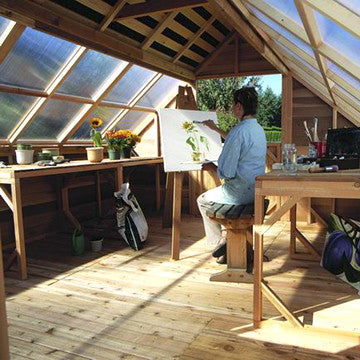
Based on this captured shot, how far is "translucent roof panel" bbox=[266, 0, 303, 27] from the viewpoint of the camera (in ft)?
6.58

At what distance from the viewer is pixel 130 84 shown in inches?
192

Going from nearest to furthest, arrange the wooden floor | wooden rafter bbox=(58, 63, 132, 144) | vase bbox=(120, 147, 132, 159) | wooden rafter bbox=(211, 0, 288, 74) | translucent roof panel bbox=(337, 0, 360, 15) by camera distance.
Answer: translucent roof panel bbox=(337, 0, 360, 15) < the wooden floor < wooden rafter bbox=(211, 0, 288, 74) < wooden rafter bbox=(58, 63, 132, 144) < vase bbox=(120, 147, 132, 159)

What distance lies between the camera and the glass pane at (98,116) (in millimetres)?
4684

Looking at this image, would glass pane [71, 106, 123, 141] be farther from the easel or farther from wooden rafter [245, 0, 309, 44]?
wooden rafter [245, 0, 309, 44]

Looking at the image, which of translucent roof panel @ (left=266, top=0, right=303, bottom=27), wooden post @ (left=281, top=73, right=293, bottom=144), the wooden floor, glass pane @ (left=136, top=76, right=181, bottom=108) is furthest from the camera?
glass pane @ (left=136, top=76, right=181, bottom=108)

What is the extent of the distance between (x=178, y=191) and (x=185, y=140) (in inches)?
Answer: 21.3

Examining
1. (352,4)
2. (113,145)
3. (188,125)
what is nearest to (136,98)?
(113,145)

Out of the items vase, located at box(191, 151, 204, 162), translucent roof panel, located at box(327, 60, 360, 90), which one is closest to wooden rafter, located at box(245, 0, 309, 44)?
translucent roof panel, located at box(327, 60, 360, 90)

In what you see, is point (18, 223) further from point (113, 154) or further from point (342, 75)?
point (342, 75)

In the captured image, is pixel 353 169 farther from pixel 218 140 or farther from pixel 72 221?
pixel 72 221

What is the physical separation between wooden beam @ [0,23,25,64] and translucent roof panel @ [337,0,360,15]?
243 centimetres

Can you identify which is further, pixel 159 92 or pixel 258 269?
pixel 159 92

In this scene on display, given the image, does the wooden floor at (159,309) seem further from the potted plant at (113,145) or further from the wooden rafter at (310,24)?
the wooden rafter at (310,24)

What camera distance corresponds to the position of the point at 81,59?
3.74m
